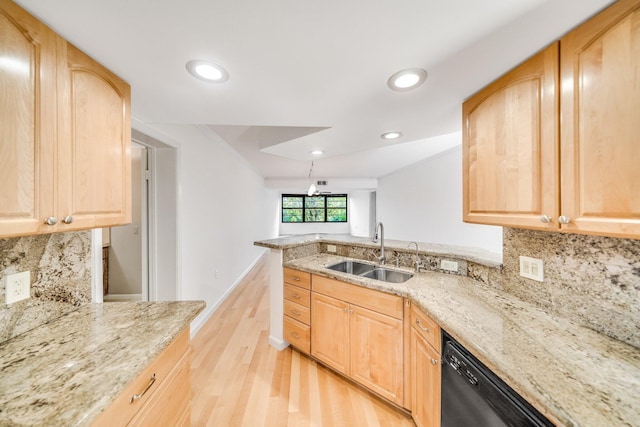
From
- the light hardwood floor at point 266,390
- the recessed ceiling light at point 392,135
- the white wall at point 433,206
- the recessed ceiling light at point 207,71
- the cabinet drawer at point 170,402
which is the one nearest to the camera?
the cabinet drawer at point 170,402

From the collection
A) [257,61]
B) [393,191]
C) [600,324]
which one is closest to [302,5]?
[257,61]

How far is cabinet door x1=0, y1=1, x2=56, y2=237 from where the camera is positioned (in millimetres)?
710

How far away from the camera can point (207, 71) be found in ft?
3.55

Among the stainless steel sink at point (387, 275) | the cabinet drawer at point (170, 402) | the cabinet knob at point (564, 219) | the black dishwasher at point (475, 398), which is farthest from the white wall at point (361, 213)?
the cabinet drawer at point (170, 402)

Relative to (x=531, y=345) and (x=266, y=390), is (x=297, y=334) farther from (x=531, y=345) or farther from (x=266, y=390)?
(x=531, y=345)

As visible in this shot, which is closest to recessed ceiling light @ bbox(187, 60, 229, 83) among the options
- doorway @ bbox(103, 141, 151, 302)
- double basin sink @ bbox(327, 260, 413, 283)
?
double basin sink @ bbox(327, 260, 413, 283)

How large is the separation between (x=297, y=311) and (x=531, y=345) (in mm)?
1724

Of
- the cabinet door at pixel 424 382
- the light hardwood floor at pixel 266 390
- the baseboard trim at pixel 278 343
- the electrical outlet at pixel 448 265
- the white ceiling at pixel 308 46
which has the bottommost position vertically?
the light hardwood floor at pixel 266 390

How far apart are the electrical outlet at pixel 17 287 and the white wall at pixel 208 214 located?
1.25 meters

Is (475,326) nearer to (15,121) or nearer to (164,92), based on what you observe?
(15,121)

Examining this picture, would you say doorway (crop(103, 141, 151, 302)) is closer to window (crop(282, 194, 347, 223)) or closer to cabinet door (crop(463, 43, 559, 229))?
cabinet door (crop(463, 43, 559, 229))

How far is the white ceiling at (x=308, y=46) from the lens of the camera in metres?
0.75

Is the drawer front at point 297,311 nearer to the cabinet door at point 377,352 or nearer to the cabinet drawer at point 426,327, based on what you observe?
the cabinet door at point 377,352

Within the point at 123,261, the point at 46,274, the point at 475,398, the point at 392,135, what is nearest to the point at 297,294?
the point at 475,398
